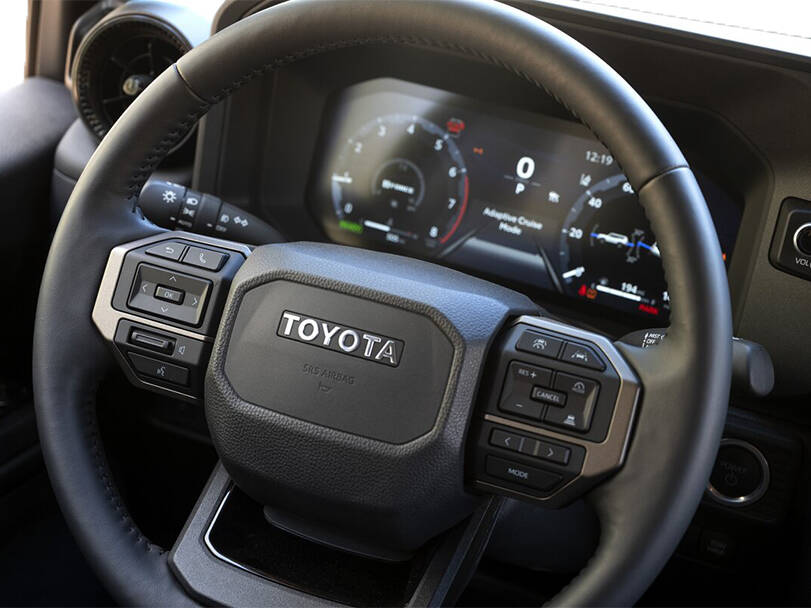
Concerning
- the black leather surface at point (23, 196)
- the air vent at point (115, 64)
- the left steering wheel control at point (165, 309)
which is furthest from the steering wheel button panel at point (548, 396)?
the black leather surface at point (23, 196)

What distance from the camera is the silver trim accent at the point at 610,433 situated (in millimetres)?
807

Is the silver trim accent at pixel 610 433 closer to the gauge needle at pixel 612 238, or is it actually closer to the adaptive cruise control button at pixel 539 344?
the adaptive cruise control button at pixel 539 344

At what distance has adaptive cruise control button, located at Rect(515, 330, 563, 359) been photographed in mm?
857

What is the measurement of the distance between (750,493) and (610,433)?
1.70 ft

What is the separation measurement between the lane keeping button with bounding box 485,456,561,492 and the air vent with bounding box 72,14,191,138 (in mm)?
913

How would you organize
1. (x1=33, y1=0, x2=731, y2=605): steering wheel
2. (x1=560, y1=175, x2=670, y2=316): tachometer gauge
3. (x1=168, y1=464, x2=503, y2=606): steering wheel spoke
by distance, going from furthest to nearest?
(x1=560, y1=175, x2=670, y2=316): tachometer gauge, (x1=168, y1=464, x2=503, y2=606): steering wheel spoke, (x1=33, y1=0, x2=731, y2=605): steering wheel

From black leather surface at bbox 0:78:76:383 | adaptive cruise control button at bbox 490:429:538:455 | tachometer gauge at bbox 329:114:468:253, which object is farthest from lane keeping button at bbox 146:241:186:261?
black leather surface at bbox 0:78:76:383

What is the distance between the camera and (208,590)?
3.09ft

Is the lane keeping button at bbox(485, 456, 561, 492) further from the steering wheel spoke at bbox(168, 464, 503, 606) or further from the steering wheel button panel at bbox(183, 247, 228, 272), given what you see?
the steering wheel button panel at bbox(183, 247, 228, 272)

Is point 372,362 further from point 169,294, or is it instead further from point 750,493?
point 750,493

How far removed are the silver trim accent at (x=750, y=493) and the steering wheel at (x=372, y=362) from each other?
15.4 inches

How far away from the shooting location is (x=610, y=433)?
0.81 m

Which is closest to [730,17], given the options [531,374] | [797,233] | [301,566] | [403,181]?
[797,233]

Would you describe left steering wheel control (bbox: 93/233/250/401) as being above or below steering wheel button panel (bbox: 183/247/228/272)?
below
